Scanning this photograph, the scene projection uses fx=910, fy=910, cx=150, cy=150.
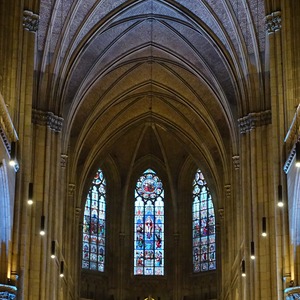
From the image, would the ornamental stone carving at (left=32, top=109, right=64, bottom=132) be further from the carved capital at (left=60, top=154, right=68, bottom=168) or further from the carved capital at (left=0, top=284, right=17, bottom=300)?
the carved capital at (left=0, top=284, right=17, bottom=300)

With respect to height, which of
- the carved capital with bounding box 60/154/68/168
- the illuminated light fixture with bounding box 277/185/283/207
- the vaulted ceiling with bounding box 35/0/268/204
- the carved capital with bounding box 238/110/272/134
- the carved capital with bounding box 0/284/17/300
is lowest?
the carved capital with bounding box 0/284/17/300

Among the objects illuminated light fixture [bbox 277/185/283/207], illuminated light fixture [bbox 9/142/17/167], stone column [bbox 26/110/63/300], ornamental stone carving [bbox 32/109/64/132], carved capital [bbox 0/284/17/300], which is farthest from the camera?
ornamental stone carving [bbox 32/109/64/132]

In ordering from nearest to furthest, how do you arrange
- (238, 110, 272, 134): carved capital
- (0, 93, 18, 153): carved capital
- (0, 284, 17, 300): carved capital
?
(0, 93, 18, 153): carved capital, (0, 284, 17, 300): carved capital, (238, 110, 272, 134): carved capital

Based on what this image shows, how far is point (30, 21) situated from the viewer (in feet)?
101

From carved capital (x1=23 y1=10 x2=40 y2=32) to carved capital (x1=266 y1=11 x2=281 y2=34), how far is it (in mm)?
8096

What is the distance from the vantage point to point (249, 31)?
39781mm

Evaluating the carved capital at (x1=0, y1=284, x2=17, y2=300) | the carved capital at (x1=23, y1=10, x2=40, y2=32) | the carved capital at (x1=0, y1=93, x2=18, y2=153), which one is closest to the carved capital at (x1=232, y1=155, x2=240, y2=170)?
the carved capital at (x1=23, y1=10, x2=40, y2=32)

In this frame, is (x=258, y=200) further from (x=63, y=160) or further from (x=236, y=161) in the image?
(x=63, y=160)

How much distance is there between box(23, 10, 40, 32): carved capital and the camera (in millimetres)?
30572

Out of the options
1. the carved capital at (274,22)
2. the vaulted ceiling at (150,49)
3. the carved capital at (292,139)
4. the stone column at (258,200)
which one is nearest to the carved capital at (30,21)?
the vaulted ceiling at (150,49)

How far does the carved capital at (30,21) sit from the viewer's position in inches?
1204

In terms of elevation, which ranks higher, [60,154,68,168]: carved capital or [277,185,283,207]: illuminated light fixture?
[60,154,68,168]: carved capital

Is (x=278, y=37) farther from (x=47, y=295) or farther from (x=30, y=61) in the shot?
(x=47, y=295)

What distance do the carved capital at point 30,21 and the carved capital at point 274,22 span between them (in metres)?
8.10
